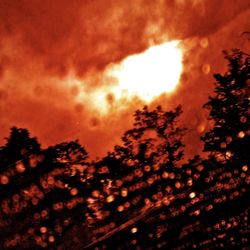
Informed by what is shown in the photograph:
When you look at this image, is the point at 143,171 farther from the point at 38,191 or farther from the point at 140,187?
the point at 38,191

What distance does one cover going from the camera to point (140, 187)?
9.57 feet

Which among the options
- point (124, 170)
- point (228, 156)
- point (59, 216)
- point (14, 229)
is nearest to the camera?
point (14, 229)

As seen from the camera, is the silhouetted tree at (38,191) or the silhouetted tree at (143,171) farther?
the silhouetted tree at (143,171)

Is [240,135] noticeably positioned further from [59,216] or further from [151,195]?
[59,216]

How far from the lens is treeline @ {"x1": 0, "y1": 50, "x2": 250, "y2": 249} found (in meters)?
2.33

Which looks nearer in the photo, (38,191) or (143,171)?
(38,191)

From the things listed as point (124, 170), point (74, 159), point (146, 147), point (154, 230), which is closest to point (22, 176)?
point (74, 159)

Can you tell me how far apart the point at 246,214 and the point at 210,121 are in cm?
116

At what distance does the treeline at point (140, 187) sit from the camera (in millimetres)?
2332

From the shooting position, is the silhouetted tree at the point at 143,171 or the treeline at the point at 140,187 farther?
the silhouetted tree at the point at 143,171

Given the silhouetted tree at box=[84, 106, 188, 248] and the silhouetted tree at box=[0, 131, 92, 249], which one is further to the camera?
the silhouetted tree at box=[84, 106, 188, 248]

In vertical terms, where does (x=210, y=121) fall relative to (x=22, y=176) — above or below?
above

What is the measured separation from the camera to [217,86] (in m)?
3.04

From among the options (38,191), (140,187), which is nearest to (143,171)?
(140,187)
